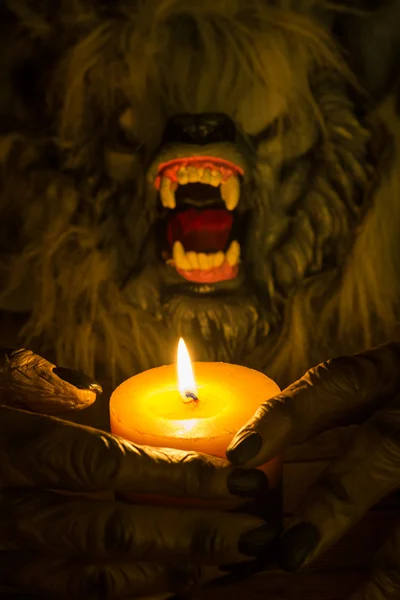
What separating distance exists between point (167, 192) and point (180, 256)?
0.22ft

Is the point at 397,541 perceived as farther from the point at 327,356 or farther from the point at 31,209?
the point at 31,209

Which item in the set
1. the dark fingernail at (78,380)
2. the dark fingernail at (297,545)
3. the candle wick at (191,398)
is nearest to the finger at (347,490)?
the dark fingernail at (297,545)

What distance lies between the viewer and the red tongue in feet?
2.25

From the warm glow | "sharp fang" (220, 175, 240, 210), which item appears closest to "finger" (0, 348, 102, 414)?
the warm glow

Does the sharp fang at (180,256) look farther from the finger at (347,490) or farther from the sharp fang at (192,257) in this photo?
the finger at (347,490)

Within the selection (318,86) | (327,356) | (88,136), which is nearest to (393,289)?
(327,356)

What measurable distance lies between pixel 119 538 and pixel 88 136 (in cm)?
40

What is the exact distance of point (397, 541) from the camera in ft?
1.62

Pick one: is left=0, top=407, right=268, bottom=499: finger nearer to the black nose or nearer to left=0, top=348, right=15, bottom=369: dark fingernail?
left=0, top=348, right=15, bottom=369: dark fingernail

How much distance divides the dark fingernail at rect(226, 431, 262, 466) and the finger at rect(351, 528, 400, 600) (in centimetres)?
13

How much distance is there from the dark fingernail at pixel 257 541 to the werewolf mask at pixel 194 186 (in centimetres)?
30

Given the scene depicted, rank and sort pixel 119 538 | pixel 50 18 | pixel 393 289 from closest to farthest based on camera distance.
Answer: pixel 119 538 → pixel 50 18 → pixel 393 289

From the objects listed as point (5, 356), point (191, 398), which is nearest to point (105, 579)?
point (191, 398)

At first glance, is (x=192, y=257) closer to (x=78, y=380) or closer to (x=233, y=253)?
(x=233, y=253)
